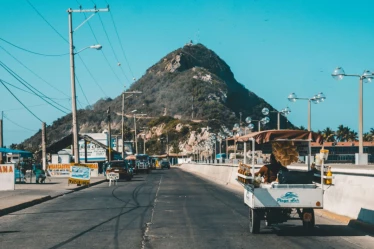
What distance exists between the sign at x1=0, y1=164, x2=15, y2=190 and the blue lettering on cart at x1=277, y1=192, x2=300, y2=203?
69.8 feet

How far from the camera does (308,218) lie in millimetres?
14016

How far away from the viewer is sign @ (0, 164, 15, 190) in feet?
103

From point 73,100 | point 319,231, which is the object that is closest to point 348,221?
point 319,231

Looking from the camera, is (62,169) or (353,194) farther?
(62,169)

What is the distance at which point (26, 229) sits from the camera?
15133 millimetres

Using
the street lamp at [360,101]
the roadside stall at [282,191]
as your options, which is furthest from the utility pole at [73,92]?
the roadside stall at [282,191]

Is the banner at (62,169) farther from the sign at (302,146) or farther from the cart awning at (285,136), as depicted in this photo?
the cart awning at (285,136)

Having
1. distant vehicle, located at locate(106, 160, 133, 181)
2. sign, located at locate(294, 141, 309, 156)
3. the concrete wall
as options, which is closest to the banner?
distant vehicle, located at locate(106, 160, 133, 181)

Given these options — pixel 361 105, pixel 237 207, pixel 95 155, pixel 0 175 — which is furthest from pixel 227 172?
pixel 95 155

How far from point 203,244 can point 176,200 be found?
12946 millimetres

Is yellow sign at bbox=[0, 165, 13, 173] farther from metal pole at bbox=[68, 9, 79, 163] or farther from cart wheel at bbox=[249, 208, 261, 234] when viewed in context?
cart wheel at bbox=[249, 208, 261, 234]

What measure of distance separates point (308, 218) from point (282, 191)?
1.20 meters

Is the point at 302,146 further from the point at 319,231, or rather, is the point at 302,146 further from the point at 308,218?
the point at 319,231

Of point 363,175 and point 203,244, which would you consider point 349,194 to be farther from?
point 203,244
